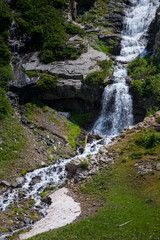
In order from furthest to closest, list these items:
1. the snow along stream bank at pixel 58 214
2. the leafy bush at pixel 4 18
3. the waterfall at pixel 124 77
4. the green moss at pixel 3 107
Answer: the leafy bush at pixel 4 18, the waterfall at pixel 124 77, the green moss at pixel 3 107, the snow along stream bank at pixel 58 214

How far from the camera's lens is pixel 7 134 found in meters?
25.5

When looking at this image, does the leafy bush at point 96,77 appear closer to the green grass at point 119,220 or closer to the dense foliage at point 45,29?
the dense foliage at point 45,29

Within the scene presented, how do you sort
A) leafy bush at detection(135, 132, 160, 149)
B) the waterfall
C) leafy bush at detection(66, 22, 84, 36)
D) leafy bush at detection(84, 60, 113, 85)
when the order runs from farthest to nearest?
leafy bush at detection(66, 22, 84, 36) → leafy bush at detection(84, 60, 113, 85) → the waterfall → leafy bush at detection(135, 132, 160, 149)

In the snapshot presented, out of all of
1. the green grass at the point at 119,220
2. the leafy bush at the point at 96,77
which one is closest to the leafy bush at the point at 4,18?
the leafy bush at the point at 96,77

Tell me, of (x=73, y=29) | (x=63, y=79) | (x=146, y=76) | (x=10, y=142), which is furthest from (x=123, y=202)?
(x=73, y=29)

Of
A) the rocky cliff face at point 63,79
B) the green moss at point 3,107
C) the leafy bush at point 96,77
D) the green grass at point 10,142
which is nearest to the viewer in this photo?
the green grass at point 10,142

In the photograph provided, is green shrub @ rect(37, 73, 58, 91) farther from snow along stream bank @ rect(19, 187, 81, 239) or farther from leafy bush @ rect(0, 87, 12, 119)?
snow along stream bank @ rect(19, 187, 81, 239)

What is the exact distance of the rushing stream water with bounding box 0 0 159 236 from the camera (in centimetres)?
2052

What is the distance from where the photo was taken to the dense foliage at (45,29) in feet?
128

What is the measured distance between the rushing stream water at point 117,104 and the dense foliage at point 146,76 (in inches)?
77.5

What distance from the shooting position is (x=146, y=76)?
110 ft

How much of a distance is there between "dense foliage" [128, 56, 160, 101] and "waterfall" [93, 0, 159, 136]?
192 cm

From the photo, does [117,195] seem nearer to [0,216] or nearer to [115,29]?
[0,216]

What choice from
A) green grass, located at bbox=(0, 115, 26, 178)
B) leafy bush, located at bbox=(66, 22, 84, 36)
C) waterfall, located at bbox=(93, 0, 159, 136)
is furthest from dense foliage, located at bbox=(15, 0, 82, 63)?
green grass, located at bbox=(0, 115, 26, 178)
